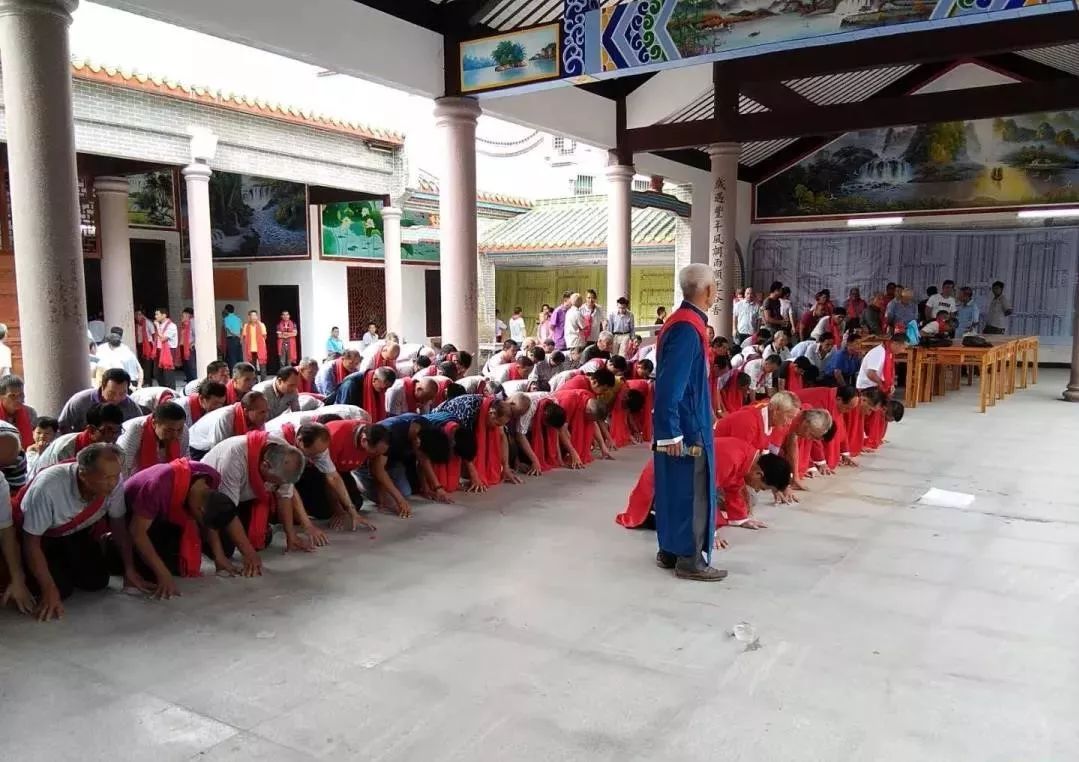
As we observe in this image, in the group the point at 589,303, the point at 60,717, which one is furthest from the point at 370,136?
the point at 60,717

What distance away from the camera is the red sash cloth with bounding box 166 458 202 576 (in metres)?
4.13

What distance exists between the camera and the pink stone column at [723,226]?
1126 centimetres

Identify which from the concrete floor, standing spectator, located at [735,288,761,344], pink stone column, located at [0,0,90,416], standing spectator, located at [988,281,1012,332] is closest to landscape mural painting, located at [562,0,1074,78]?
the concrete floor

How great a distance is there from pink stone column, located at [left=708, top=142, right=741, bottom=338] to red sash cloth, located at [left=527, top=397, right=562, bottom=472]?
5002mm

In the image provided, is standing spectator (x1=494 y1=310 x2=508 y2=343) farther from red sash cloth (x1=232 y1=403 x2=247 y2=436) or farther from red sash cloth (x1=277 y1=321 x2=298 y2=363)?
→ red sash cloth (x1=232 y1=403 x2=247 y2=436)

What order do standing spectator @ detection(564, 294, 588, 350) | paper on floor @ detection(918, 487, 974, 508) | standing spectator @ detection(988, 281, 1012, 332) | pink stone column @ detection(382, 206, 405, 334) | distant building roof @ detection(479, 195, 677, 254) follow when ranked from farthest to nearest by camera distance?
distant building roof @ detection(479, 195, 677, 254)
pink stone column @ detection(382, 206, 405, 334)
standing spectator @ detection(988, 281, 1012, 332)
standing spectator @ detection(564, 294, 588, 350)
paper on floor @ detection(918, 487, 974, 508)

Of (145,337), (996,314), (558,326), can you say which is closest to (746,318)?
(558,326)

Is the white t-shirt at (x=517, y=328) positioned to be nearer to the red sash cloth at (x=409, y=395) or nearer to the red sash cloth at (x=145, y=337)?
the red sash cloth at (x=145, y=337)

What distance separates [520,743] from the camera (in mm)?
2814

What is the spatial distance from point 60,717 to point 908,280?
1608cm

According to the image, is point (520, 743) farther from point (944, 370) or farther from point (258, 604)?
point (944, 370)

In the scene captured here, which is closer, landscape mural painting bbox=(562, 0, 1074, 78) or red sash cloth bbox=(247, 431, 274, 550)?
red sash cloth bbox=(247, 431, 274, 550)

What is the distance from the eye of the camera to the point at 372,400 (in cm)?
695

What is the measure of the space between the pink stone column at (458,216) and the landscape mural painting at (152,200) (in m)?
7.46
